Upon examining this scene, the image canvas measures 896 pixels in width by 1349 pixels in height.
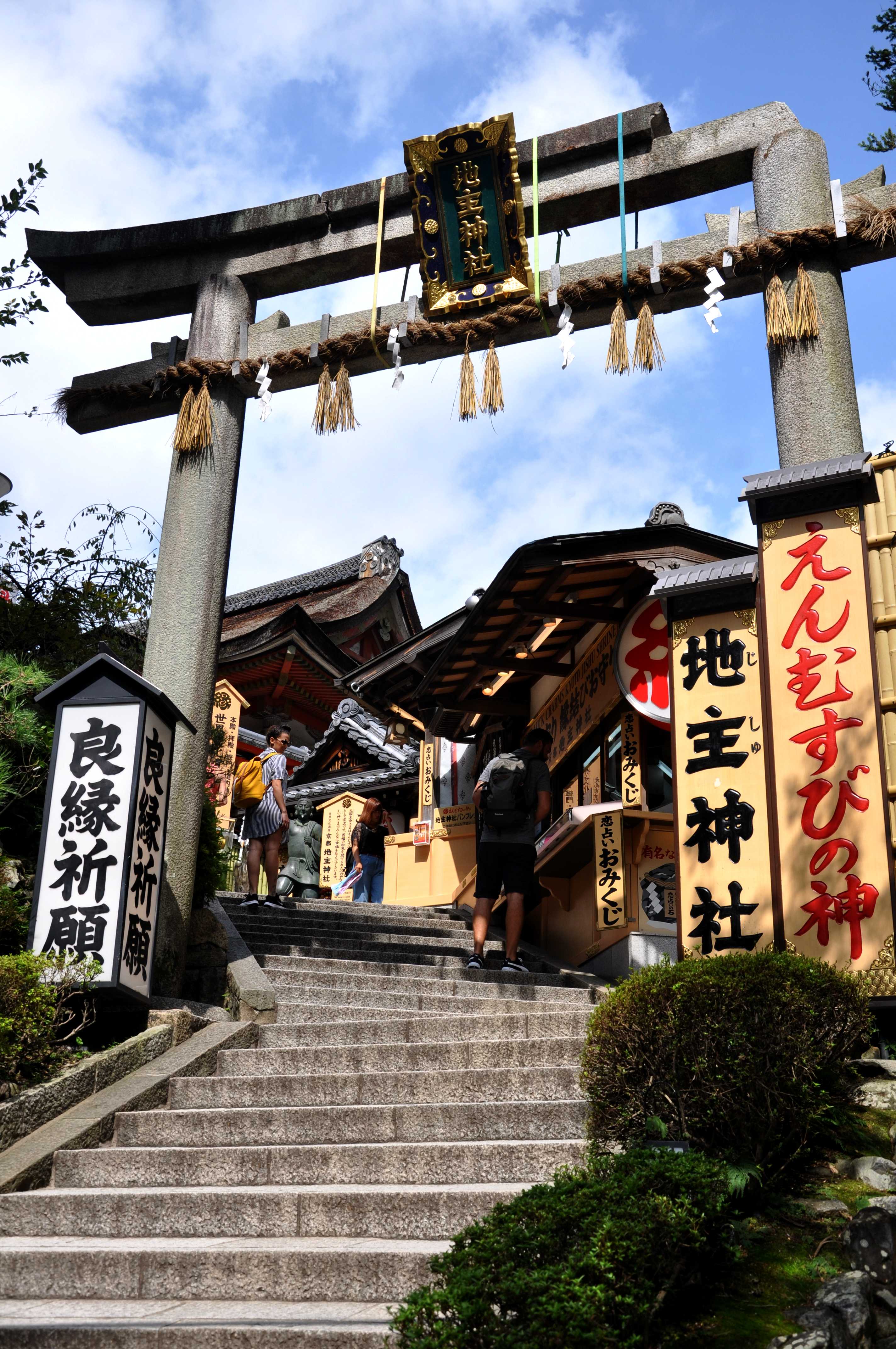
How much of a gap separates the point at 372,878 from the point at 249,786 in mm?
7899

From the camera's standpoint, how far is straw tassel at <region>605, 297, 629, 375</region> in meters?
10.3

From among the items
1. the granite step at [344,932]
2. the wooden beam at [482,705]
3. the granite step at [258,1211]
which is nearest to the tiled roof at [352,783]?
the wooden beam at [482,705]

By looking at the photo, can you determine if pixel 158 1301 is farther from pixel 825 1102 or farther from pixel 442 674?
pixel 442 674

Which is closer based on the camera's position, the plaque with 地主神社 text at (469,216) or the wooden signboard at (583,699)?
the plaque with 地主神社 text at (469,216)

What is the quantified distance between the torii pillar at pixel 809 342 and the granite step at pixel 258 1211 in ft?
18.1

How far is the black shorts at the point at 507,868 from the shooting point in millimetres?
10820

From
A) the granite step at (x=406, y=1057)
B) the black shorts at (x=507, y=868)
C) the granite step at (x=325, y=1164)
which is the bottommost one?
the granite step at (x=325, y=1164)

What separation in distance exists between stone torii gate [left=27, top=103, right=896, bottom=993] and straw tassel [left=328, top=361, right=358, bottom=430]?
32cm

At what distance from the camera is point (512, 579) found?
13086 millimetres

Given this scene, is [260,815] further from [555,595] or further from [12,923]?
[12,923]

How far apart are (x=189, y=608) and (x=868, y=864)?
21.0ft

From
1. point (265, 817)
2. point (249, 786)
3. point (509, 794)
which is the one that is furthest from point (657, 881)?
point (249, 786)

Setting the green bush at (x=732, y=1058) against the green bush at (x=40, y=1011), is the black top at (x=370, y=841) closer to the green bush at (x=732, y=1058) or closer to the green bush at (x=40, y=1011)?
the green bush at (x=40, y=1011)

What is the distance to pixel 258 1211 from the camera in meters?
5.65
